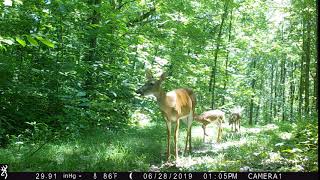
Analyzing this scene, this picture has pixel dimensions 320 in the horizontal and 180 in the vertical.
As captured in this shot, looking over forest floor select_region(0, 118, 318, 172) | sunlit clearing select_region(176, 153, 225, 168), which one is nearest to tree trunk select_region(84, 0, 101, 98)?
forest floor select_region(0, 118, 318, 172)

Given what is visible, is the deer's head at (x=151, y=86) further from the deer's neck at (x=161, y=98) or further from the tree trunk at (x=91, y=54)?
the tree trunk at (x=91, y=54)

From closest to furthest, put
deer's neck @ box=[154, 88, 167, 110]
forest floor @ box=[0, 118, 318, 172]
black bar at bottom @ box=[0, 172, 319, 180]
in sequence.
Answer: black bar at bottom @ box=[0, 172, 319, 180] < forest floor @ box=[0, 118, 318, 172] < deer's neck @ box=[154, 88, 167, 110]

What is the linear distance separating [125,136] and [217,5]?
9857mm

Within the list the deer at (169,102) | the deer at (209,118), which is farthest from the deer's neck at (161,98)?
the deer at (209,118)

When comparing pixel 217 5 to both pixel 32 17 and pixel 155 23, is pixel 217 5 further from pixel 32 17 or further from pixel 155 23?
pixel 32 17

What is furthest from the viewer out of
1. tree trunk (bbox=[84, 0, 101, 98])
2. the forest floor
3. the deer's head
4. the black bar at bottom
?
tree trunk (bbox=[84, 0, 101, 98])

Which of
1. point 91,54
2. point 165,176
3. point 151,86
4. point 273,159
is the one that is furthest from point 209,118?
point 165,176

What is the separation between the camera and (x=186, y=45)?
15609 millimetres

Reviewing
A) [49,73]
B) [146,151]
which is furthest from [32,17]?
[146,151]

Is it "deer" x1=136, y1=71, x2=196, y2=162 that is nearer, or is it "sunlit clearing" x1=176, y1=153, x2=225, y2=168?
"sunlit clearing" x1=176, y1=153, x2=225, y2=168

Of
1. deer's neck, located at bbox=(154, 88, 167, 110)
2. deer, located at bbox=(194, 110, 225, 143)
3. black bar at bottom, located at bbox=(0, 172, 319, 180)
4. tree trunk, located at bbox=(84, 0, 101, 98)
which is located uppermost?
tree trunk, located at bbox=(84, 0, 101, 98)

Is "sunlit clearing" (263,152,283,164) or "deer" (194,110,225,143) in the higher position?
"deer" (194,110,225,143)

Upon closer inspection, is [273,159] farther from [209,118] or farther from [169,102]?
[209,118]

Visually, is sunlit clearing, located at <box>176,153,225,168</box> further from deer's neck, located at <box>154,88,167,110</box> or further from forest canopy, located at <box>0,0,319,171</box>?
deer's neck, located at <box>154,88,167,110</box>
